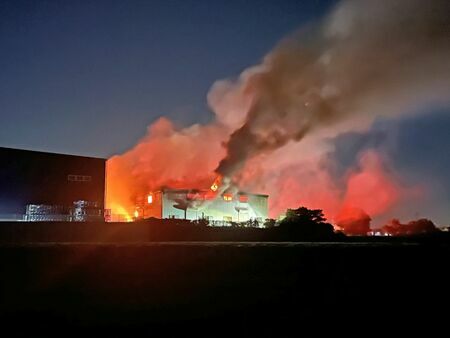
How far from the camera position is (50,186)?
133 feet

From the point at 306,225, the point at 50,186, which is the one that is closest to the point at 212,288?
the point at 306,225

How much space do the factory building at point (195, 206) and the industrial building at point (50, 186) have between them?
9356mm

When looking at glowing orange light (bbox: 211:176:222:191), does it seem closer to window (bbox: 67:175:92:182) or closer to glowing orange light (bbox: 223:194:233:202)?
glowing orange light (bbox: 223:194:233:202)

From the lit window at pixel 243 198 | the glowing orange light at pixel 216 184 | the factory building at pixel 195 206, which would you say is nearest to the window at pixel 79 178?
the factory building at pixel 195 206

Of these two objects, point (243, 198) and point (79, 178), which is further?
point (243, 198)

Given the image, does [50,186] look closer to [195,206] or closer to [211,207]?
[195,206]

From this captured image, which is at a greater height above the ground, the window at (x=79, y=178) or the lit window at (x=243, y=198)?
the window at (x=79, y=178)

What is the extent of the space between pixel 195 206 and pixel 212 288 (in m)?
35.0

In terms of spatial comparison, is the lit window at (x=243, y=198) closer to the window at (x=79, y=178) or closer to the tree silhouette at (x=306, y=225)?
the tree silhouette at (x=306, y=225)

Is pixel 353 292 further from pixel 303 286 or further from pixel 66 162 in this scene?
pixel 66 162

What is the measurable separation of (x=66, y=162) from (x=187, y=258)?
23.9 meters

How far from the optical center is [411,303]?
14484mm

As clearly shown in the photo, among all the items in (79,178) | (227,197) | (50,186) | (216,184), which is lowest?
(227,197)

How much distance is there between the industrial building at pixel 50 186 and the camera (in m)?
38.7
